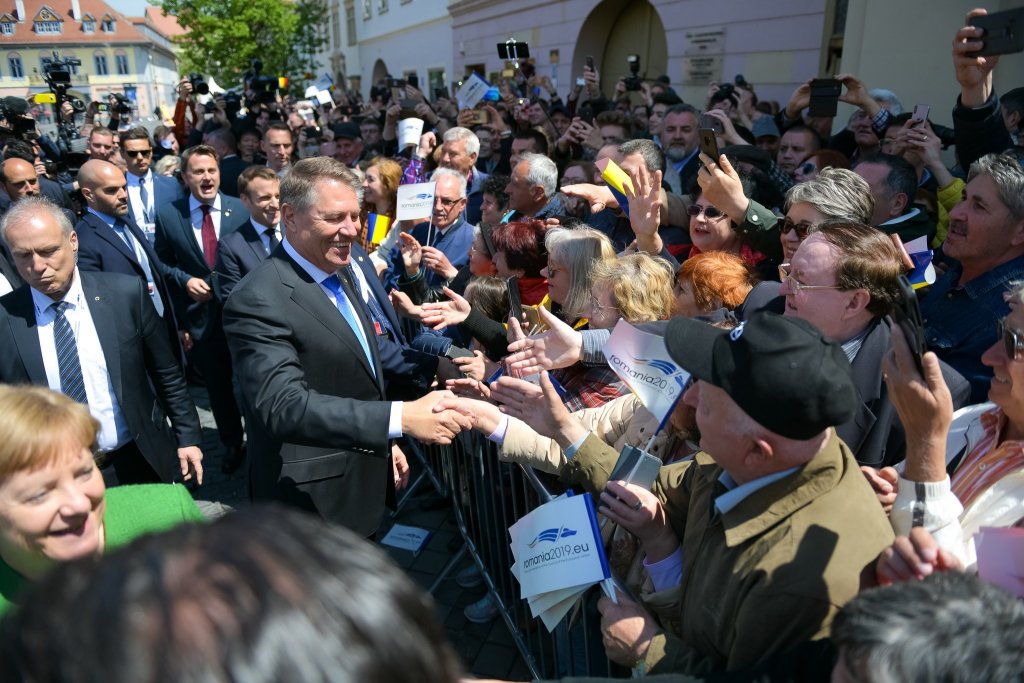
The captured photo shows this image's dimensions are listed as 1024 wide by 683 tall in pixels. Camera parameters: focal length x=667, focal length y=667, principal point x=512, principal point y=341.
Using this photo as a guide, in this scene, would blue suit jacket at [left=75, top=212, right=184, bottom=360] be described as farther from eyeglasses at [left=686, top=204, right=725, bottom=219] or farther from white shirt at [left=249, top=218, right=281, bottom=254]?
eyeglasses at [left=686, top=204, right=725, bottom=219]

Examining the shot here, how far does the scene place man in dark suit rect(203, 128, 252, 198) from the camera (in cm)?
785

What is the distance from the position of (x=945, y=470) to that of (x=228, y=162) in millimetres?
8219

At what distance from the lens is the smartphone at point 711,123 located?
6.06m

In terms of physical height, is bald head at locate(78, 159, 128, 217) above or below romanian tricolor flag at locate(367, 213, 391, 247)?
above

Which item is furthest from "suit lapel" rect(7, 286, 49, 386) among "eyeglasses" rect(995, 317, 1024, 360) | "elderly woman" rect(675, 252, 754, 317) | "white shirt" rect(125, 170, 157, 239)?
"white shirt" rect(125, 170, 157, 239)

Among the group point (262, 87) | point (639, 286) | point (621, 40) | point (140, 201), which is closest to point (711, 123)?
point (639, 286)

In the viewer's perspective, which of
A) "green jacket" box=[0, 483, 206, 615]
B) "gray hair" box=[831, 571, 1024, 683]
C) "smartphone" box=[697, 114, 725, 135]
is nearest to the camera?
"gray hair" box=[831, 571, 1024, 683]

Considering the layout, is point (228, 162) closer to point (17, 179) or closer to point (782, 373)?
point (17, 179)

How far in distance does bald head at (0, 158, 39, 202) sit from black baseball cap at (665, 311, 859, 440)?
6431 mm

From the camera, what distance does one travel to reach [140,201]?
7.36m

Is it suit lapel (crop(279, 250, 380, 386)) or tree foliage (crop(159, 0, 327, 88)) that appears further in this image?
tree foliage (crop(159, 0, 327, 88))

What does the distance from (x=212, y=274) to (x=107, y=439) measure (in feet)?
7.41

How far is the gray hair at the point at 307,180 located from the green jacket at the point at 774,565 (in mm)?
2166

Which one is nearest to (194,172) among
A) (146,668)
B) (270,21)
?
(146,668)
